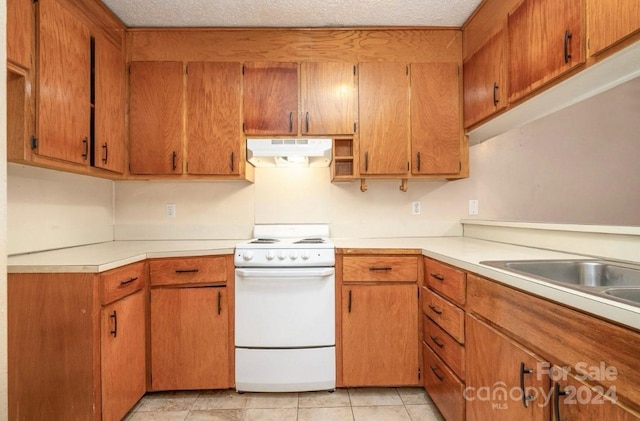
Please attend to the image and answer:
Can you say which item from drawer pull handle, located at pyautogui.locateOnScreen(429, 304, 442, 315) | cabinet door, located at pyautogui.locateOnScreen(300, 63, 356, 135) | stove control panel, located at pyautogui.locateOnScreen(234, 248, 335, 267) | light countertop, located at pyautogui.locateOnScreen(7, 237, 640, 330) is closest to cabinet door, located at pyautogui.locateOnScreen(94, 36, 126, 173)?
light countertop, located at pyautogui.locateOnScreen(7, 237, 640, 330)

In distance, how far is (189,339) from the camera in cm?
184

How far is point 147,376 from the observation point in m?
1.81

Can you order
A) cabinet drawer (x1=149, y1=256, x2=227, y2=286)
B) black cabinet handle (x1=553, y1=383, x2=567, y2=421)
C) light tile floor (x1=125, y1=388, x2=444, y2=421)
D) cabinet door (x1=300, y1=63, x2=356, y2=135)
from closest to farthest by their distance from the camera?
black cabinet handle (x1=553, y1=383, x2=567, y2=421) < light tile floor (x1=125, y1=388, x2=444, y2=421) < cabinet drawer (x1=149, y1=256, x2=227, y2=286) < cabinet door (x1=300, y1=63, x2=356, y2=135)

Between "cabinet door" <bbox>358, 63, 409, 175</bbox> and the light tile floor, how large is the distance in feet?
4.83

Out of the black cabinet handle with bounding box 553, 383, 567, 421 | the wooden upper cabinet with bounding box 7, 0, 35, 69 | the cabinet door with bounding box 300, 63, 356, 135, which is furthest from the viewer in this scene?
the cabinet door with bounding box 300, 63, 356, 135

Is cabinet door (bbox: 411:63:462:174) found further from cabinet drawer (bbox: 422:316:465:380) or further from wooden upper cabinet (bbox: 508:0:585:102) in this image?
cabinet drawer (bbox: 422:316:465:380)

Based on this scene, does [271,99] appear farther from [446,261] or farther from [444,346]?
[444,346]

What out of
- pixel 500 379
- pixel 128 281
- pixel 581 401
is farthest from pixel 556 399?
pixel 128 281

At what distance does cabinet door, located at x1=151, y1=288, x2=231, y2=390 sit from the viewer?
1815 millimetres

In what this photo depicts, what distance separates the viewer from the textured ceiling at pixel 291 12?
1.91 meters

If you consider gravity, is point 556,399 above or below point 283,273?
below

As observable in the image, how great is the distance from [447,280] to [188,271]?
148cm

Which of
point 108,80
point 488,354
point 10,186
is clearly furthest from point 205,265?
point 488,354

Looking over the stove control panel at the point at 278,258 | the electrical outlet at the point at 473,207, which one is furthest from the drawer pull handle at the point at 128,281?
the electrical outlet at the point at 473,207
